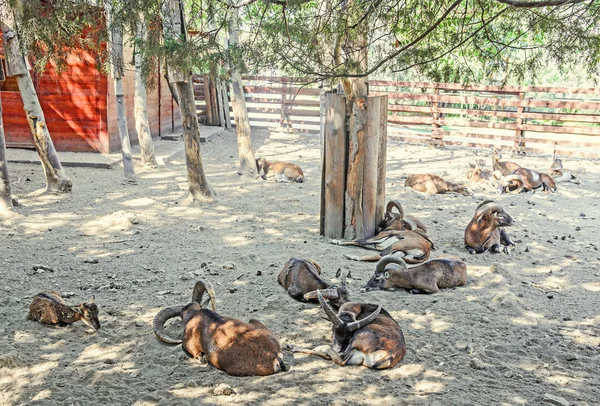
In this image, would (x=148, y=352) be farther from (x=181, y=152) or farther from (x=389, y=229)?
(x=181, y=152)

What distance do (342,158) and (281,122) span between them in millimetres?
15050

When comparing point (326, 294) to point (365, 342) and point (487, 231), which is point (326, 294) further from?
point (487, 231)

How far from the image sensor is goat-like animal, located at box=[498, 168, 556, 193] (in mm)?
13438

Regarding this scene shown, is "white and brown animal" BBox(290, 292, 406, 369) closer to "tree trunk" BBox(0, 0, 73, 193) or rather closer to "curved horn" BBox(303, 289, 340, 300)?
"curved horn" BBox(303, 289, 340, 300)

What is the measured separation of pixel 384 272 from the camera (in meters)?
7.13

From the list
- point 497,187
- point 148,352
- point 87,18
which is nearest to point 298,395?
point 148,352

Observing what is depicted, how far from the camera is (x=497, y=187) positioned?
13.6 meters

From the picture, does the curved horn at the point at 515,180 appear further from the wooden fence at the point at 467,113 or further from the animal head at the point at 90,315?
the animal head at the point at 90,315

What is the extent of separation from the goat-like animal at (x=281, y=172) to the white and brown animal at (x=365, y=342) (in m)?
8.43

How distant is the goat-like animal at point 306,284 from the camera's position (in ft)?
20.6

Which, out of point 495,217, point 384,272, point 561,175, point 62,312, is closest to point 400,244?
point 384,272

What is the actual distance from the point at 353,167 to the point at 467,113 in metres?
12.2

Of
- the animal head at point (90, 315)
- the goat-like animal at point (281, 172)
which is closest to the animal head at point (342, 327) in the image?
the animal head at point (90, 315)

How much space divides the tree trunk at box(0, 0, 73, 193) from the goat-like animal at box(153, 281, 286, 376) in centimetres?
628
